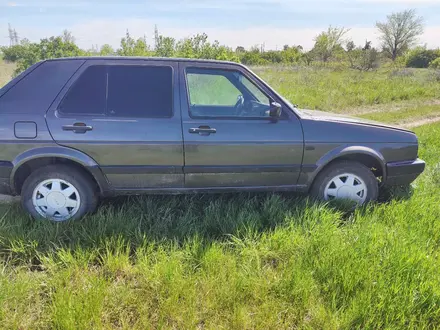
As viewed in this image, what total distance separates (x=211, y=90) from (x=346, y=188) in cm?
197

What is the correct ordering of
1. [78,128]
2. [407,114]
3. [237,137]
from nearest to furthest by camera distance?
1. [78,128]
2. [237,137]
3. [407,114]

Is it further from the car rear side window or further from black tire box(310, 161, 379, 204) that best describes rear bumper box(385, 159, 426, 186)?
the car rear side window

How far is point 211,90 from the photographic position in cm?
375

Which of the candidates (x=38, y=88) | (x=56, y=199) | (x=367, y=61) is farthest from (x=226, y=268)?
(x=367, y=61)

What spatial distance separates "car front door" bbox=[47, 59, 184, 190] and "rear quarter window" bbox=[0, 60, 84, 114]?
A: 0.09 metres

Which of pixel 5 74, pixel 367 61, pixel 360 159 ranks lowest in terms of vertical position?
pixel 360 159

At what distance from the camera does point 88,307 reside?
211 cm

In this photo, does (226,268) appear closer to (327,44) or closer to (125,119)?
(125,119)

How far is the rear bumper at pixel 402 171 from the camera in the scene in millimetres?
3588

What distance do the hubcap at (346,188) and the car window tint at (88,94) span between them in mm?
2636

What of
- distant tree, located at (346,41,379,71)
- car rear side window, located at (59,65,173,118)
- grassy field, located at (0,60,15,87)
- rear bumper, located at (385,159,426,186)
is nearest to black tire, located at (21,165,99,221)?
car rear side window, located at (59,65,173,118)

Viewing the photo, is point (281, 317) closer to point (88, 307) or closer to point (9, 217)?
point (88, 307)

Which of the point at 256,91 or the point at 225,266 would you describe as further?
the point at 256,91

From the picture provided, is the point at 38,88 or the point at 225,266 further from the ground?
the point at 38,88
